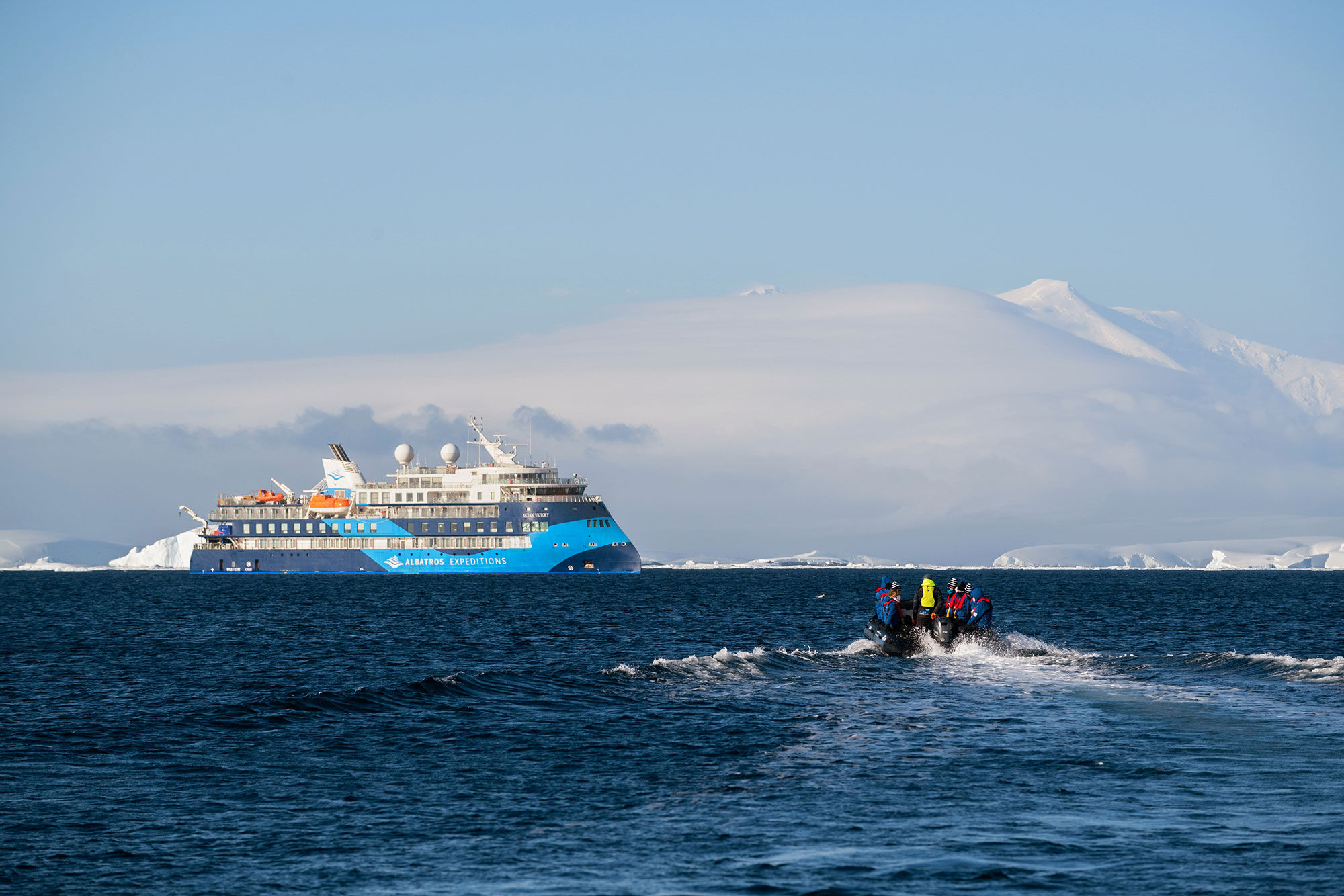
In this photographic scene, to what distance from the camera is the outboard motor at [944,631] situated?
5012 cm

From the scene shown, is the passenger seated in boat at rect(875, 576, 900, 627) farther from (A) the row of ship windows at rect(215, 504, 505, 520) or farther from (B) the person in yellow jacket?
(A) the row of ship windows at rect(215, 504, 505, 520)

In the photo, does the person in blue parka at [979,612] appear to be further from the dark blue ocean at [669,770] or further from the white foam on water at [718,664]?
the white foam on water at [718,664]

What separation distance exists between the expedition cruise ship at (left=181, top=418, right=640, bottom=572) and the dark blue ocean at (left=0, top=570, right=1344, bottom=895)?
101329 millimetres

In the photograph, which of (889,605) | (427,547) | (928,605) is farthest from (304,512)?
(928,605)

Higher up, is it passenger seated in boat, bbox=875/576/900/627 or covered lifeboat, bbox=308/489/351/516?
covered lifeboat, bbox=308/489/351/516

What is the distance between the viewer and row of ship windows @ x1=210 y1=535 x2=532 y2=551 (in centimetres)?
15825

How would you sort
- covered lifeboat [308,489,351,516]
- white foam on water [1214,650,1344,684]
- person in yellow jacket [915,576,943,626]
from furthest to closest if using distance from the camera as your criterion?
covered lifeboat [308,489,351,516]
person in yellow jacket [915,576,943,626]
white foam on water [1214,650,1344,684]

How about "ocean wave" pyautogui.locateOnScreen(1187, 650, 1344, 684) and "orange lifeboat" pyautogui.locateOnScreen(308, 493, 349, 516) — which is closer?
"ocean wave" pyautogui.locateOnScreen(1187, 650, 1344, 684)

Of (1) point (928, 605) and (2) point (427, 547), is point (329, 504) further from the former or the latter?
(1) point (928, 605)

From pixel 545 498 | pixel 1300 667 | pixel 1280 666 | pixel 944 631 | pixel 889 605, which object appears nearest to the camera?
pixel 1300 667

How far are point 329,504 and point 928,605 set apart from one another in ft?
415

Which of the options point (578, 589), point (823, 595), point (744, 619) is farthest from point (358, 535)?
point (744, 619)

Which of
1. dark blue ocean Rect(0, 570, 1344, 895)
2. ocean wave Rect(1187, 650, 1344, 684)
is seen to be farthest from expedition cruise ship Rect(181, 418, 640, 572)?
ocean wave Rect(1187, 650, 1344, 684)

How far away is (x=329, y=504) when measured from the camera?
543 feet
